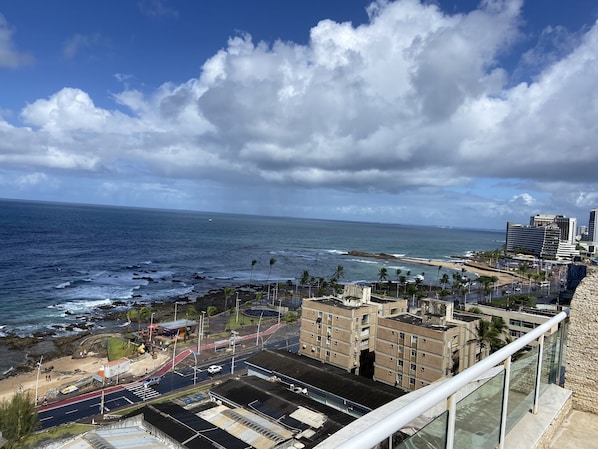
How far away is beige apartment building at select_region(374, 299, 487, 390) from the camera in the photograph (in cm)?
3469

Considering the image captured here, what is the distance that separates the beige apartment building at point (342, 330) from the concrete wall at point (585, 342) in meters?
34.3

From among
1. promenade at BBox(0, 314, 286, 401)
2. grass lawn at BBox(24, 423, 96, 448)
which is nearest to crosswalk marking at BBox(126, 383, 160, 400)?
promenade at BBox(0, 314, 286, 401)

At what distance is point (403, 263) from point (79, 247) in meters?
108

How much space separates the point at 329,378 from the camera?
3584 centimetres

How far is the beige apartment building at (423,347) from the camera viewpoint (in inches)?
1366

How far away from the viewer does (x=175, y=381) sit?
4062 centimetres

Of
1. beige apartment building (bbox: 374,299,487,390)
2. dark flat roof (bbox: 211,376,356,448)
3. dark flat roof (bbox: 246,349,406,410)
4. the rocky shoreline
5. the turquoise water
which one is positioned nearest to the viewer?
dark flat roof (bbox: 211,376,356,448)

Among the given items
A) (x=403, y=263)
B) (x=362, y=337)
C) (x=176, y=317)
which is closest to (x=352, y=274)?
(x=403, y=263)

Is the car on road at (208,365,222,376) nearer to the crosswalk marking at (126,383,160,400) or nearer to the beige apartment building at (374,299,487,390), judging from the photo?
the crosswalk marking at (126,383,160,400)

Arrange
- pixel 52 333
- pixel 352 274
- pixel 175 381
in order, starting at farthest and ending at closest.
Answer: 1. pixel 352 274
2. pixel 52 333
3. pixel 175 381

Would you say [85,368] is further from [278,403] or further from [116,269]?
[116,269]

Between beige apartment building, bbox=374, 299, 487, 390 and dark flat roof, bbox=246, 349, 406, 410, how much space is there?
2256 millimetres

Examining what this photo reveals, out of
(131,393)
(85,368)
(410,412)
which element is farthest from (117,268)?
(410,412)

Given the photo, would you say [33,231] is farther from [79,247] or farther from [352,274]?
[352,274]
